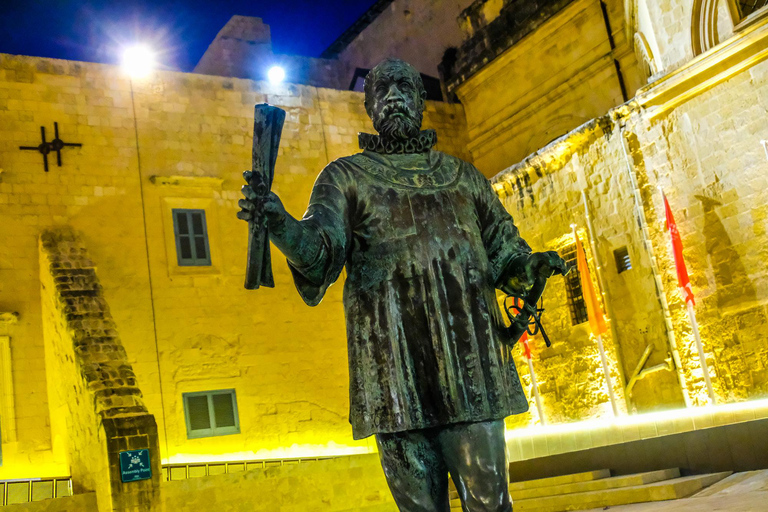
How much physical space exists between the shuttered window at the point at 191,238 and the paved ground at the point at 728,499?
9.09 m

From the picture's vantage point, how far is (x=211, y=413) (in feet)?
48.2

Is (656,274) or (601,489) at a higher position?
(656,274)

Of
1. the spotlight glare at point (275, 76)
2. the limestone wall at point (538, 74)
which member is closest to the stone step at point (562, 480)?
the limestone wall at point (538, 74)

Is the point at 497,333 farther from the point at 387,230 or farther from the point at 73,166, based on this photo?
the point at 73,166

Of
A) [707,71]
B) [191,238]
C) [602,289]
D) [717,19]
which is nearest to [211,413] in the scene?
[191,238]

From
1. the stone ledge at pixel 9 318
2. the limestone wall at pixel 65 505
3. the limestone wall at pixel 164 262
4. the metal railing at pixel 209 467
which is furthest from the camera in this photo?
the limestone wall at pixel 164 262

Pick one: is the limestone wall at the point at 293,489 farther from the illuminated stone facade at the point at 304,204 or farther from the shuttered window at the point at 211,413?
the shuttered window at the point at 211,413

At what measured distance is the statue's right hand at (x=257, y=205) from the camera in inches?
97.5

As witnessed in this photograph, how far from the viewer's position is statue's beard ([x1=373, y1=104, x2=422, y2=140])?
311 cm

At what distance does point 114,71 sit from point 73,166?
2012mm

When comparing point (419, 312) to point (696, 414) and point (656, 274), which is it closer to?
point (696, 414)

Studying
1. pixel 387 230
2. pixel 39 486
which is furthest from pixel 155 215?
pixel 387 230

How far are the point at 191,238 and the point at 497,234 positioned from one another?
13.0 metres

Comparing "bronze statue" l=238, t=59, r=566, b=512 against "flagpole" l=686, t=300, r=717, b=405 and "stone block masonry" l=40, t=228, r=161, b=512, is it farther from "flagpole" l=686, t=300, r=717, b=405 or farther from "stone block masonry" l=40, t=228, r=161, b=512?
"flagpole" l=686, t=300, r=717, b=405
